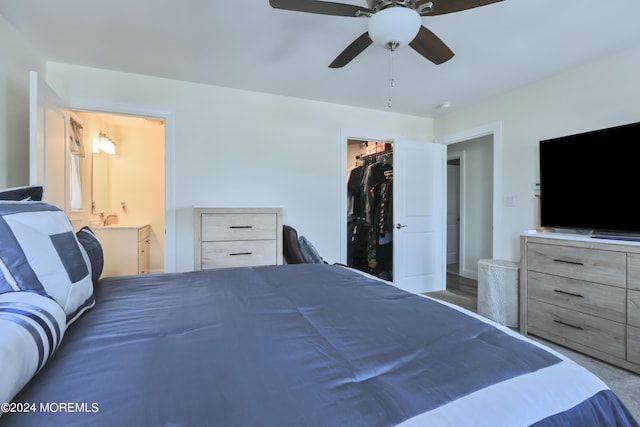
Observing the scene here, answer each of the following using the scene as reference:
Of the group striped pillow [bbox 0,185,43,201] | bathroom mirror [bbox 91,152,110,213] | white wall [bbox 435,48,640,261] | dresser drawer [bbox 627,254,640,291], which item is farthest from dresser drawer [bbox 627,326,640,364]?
bathroom mirror [bbox 91,152,110,213]

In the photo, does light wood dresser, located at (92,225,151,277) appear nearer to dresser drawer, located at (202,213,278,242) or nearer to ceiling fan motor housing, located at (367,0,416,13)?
dresser drawer, located at (202,213,278,242)

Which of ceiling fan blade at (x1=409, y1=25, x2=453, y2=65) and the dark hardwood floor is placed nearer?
ceiling fan blade at (x1=409, y1=25, x2=453, y2=65)

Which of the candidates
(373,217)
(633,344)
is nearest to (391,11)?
(633,344)

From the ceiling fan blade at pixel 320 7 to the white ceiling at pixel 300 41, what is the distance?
0.39 metres

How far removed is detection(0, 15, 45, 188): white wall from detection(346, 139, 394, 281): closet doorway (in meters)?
3.24

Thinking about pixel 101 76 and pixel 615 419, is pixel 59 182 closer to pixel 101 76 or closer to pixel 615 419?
pixel 101 76

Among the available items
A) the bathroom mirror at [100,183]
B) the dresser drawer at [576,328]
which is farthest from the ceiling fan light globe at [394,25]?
the bathroom mirror at [100,183]

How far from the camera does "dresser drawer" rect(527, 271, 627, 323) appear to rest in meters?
2.00

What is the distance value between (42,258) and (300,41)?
2.03m

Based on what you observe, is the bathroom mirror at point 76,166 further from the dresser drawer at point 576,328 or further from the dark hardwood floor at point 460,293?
the dresser drawer at point 576,328

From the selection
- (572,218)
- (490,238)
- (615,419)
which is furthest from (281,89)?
(490,238)

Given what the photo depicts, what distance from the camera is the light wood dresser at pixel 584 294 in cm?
194

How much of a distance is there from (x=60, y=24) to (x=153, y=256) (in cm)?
333

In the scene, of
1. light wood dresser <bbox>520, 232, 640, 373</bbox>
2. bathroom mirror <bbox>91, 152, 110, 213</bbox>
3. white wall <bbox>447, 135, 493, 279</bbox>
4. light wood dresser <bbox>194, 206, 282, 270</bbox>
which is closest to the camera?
light wood dresser <bbox>520, 232, 640, 373</bbox>
